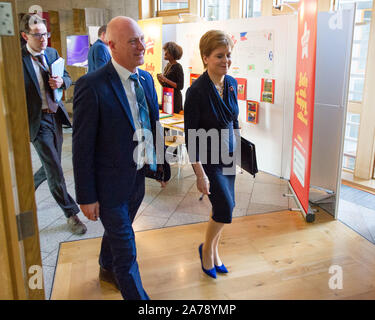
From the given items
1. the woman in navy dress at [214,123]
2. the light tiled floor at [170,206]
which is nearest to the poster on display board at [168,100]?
A: the light tiled floor at [170,206]

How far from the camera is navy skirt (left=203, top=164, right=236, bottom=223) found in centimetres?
236

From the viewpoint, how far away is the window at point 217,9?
5.90 metres

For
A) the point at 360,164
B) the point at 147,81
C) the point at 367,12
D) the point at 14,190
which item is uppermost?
the point at 367,12

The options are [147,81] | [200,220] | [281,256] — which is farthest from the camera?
[200,220]

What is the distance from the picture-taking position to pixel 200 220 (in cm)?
359

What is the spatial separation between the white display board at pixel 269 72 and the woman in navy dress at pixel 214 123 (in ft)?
6.97

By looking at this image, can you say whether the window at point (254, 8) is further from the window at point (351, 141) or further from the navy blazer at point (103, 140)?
the navy blazer at point (103, 140)

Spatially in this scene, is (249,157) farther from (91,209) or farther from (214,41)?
(91,209)

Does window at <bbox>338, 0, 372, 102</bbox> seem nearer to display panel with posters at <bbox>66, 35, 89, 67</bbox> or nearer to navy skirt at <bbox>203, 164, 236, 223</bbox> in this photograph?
navy skirt at <bbox>203, 164, 236, 223</bbox>

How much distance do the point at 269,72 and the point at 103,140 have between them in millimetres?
3115
